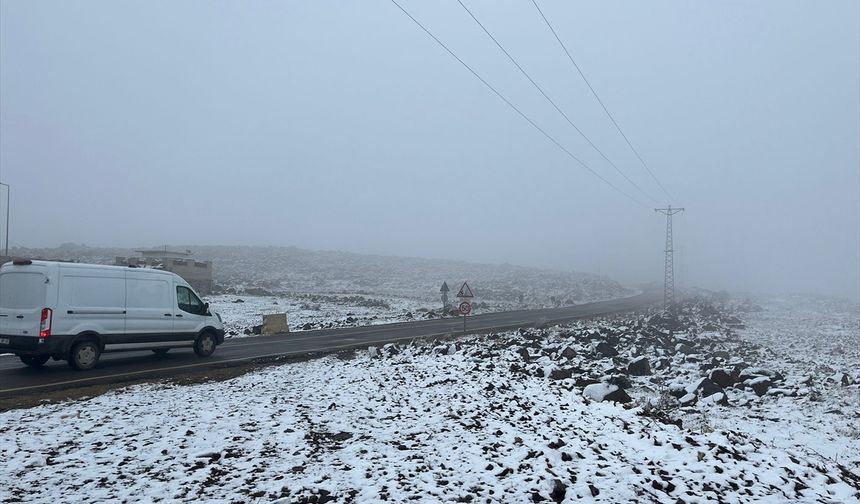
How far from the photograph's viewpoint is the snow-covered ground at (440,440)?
18.6ft

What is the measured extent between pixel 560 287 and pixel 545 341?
71.6 metres

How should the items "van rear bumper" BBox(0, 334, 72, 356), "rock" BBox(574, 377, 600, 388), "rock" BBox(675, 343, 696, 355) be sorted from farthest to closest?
"rock" BBox(675, 343, 696, 355), "van rear bumper" BBox(0, 334, 72, 356), "rock" BBox(574, 377, 600, 388)

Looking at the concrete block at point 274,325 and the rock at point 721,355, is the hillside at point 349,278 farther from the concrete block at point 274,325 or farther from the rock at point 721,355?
the rock at point 721,355

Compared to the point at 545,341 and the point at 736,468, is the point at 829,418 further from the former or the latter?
the point at 545,341

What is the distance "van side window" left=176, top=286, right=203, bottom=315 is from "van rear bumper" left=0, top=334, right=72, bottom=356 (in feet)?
11.0

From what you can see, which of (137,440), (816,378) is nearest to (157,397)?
(137,440)

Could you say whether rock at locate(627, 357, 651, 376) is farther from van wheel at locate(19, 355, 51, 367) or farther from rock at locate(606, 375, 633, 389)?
van wheel at locate(19, 355, 51, 367)

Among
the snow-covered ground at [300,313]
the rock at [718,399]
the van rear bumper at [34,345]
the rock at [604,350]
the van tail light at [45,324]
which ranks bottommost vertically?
the snow-covered ground at [300,313]

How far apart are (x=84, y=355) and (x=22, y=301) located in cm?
183

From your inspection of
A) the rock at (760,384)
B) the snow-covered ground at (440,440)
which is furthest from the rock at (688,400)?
the rock at (760,384)

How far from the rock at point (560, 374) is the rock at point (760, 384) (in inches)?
171

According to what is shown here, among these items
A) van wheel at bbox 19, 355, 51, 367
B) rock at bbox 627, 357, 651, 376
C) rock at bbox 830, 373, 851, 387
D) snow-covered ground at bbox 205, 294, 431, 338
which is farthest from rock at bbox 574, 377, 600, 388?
snow-covered ground at bbox 205, 294, 431, 338

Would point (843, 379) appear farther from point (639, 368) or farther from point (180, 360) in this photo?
point (180, 360)

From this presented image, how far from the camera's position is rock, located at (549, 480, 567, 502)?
550 cm
